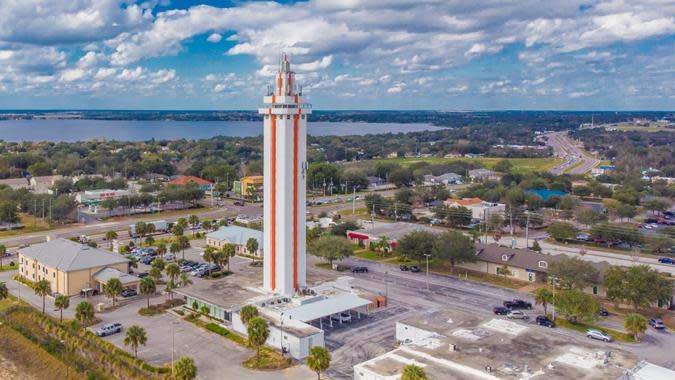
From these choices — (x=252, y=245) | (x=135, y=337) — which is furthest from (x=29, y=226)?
(x=135, y=337)

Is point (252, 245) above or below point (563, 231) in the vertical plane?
below

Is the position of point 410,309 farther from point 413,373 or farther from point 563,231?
point 563,231

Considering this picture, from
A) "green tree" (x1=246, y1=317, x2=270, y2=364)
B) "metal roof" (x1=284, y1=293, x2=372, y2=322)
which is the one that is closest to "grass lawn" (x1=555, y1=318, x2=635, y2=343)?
"metal roof" (x1=284, y1=293, x2=372, y2=322)

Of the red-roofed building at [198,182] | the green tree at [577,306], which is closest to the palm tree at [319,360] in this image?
the green tree at [577,306]

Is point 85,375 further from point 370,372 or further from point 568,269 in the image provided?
point 568,269

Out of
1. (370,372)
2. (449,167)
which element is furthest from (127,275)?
(449,167)

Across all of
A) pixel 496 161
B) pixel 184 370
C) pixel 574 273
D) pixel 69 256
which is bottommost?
pixel 184 370
